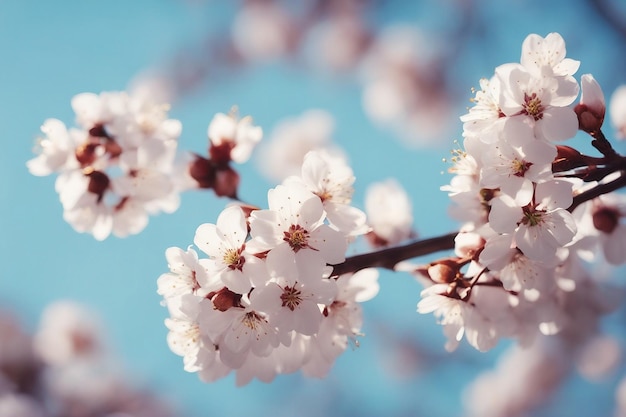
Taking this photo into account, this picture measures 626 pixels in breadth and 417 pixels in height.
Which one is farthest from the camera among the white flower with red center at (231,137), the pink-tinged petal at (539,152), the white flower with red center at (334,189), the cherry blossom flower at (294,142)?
the cherry blossom flower at (294,142)

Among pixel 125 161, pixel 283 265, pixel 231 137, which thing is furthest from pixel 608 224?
pixel 125 161

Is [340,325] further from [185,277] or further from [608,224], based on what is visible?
[608,224]

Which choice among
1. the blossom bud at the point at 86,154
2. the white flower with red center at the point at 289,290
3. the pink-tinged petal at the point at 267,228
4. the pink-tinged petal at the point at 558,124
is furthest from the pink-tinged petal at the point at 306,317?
the blossom bud at the point at 86,154

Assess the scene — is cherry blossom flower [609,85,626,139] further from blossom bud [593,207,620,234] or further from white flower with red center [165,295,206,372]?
white flower with red center [165,295,206,372]

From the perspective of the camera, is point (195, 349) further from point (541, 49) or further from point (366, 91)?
point (366, 91)

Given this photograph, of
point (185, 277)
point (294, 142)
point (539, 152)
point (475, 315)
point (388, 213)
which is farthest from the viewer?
point (294, 142)

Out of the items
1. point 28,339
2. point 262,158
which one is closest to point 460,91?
point 262,158

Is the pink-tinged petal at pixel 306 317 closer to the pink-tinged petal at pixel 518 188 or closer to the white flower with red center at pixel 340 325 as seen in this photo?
the white flower with red center at pixel 340 325

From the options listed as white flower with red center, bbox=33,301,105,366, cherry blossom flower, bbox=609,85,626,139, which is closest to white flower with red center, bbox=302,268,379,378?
cherry blossom flower, bbox=609,85,626,139
